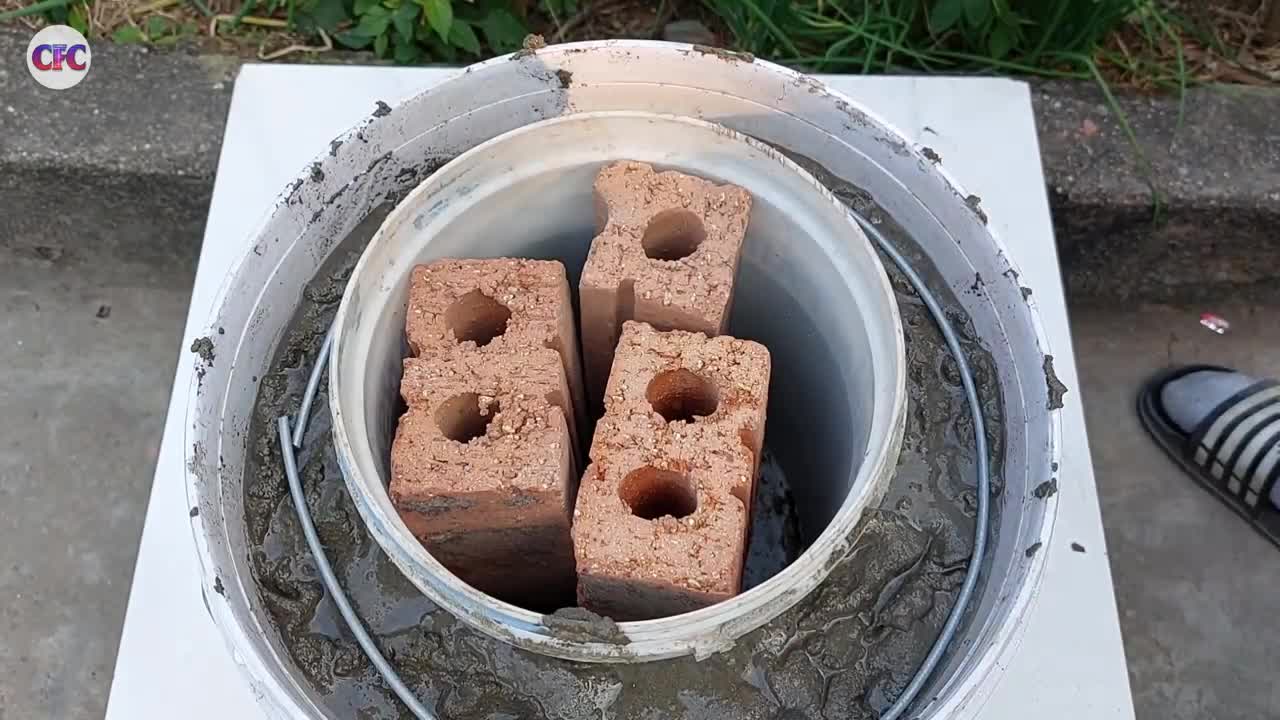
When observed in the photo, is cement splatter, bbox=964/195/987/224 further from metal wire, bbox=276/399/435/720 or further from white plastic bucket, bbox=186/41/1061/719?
metal wire, bbox=276/399/435/720

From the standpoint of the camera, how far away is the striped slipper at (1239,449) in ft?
5.77

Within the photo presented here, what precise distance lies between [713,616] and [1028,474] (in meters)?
0.34

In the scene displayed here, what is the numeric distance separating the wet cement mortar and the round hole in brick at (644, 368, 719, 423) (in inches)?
7.2

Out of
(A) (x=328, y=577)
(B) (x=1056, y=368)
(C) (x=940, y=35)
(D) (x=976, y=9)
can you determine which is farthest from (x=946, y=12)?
(A) (x=328, y=577)

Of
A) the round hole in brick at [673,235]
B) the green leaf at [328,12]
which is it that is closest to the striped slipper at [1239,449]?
the round hole in brick at [673,235]

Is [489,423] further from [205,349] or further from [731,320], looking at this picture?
[731,320]

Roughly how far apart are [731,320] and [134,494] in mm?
1183

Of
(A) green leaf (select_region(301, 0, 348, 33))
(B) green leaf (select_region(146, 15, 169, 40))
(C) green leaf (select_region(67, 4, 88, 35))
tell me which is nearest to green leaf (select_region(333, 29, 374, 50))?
(A) green leaf (select_region(301, 0, 348, 33))

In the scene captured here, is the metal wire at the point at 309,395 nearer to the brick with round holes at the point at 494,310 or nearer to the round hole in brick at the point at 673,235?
the brick with round holes at the point at 494,310

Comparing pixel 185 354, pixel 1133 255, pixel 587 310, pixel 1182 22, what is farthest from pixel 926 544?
pixel 1182 22

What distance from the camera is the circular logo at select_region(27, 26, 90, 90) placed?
5.69 ft

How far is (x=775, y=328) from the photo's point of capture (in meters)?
1.18

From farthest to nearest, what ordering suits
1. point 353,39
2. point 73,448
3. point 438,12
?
point 73,448
point 353,39
point 438,12

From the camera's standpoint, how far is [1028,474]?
0.96m
